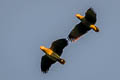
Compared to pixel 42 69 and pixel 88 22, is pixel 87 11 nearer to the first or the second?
pixel 88 22

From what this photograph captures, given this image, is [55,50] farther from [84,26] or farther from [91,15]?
[91,15]

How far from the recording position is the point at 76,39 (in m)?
59.9

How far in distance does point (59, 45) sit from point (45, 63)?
184 centimetres

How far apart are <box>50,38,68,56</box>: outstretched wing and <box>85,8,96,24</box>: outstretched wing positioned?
2391mm

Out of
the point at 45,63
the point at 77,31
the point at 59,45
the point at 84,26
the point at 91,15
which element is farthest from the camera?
the point at 77,31

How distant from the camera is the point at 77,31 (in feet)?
196

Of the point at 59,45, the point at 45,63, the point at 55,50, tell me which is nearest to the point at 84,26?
the point at 59,45

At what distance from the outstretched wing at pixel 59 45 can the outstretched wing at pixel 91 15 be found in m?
2.39

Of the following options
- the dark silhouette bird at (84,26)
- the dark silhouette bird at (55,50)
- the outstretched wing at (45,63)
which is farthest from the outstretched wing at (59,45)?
the dark silhouette bird at (84,26)

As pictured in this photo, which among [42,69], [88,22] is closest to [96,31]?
[88,22]

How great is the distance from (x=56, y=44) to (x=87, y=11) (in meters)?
3.26

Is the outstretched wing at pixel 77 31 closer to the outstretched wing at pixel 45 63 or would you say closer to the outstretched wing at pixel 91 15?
the outstretched wing at pixel 91 15

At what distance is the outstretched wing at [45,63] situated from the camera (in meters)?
58.5

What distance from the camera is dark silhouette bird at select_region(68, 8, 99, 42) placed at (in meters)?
58.4
